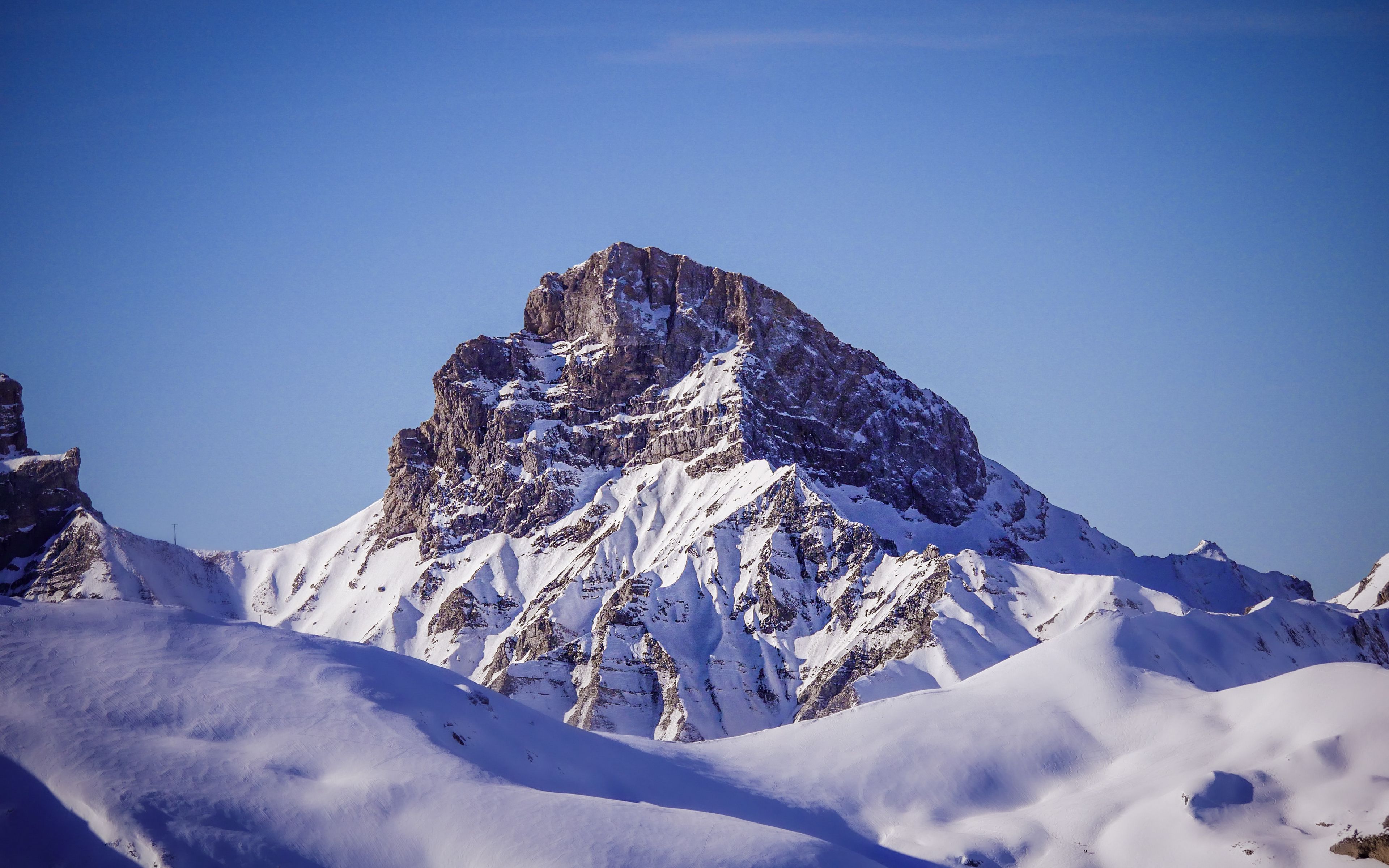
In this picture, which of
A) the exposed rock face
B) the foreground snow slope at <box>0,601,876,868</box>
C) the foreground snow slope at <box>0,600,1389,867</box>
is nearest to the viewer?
the foreground snow slope at <box>0,601,876,868</box>

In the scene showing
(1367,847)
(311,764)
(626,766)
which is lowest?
(311,764)

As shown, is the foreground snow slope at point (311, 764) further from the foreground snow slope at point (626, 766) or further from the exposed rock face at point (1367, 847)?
the exposed rock face at point (1367, 847)

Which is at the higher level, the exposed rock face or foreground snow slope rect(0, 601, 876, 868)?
the exposed rock face

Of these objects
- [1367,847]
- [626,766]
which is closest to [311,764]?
[626,766]

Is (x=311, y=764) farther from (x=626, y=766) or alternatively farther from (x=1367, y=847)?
(x=1367, y=847)

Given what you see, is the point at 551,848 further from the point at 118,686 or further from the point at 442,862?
the point at 118,686

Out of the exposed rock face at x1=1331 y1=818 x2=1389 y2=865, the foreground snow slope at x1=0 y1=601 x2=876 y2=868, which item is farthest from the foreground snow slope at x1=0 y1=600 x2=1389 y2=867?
the exposed rock face at x1=1331 y1=818 x2=1389 y2=865

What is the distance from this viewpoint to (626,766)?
124625 millimetres

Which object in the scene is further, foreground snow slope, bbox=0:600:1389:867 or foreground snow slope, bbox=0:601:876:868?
foreground snow slope, bbox=0:600:1389:867

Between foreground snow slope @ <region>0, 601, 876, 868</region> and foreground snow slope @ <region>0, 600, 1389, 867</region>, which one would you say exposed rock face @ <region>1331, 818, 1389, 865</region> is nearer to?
foreground snow slope @ <region>0, 600, 1389, 867</region>

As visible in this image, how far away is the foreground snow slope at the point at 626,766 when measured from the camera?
321 feet

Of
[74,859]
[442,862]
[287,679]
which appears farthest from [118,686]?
[442,862]

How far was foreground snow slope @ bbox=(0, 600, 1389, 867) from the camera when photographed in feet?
321

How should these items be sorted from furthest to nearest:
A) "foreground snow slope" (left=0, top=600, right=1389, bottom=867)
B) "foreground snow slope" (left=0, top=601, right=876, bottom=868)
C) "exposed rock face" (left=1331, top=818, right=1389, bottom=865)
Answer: "exposed rock face" (left=1331, top=818, right=1389, bottom=865) < "foreground snow slope" (left=0, top=600, right=1389, bottom=867) < "foreground snow slope" (left=0, top=601, right=876, bottom=868)
